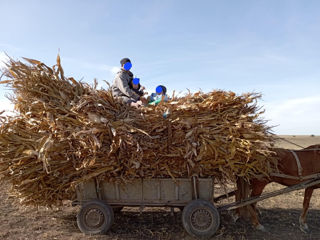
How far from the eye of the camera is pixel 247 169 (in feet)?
15.8

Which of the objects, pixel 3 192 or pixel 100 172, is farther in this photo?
pixel 3 192

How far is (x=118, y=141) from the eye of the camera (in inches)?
185

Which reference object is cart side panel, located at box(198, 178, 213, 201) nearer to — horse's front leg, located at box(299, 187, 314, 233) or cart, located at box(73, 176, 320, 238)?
cart, located at box(73, 176, 320, 238)

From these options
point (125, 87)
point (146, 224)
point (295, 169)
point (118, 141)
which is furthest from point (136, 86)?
point (295, 169)

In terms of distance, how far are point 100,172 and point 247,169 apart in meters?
2.55

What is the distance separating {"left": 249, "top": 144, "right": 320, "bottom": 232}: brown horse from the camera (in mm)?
5414

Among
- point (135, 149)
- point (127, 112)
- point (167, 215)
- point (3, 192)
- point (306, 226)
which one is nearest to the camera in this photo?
point (135, 149)

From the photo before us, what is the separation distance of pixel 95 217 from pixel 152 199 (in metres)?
1.07

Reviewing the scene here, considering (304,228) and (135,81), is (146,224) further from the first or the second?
(304,228)

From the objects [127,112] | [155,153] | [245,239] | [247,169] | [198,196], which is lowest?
[245,239]

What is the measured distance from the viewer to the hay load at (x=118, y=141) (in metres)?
4.69

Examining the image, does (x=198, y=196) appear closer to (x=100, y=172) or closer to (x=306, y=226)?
(x=100, y=172)

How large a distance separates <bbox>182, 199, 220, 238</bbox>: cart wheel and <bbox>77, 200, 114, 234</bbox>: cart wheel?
1.37 meters

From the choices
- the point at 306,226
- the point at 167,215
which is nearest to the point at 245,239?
the point at 306,226
